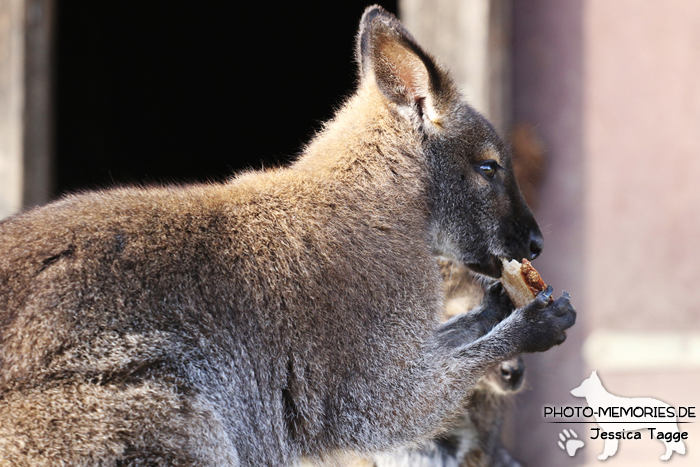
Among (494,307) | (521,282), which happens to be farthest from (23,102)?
(521,282)

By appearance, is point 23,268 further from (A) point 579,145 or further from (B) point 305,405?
(A) point 579,145

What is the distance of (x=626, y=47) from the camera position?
A: 203 inches

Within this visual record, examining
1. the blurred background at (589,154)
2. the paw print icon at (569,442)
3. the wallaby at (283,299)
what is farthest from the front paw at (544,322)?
the paw print icon at (569,442)

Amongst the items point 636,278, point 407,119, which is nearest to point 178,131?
point 636,278

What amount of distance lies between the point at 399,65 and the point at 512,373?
5.25 ft

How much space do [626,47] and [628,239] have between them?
1.33m

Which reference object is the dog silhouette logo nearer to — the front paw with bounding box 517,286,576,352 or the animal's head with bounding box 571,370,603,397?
the animal's head with bounding box 571,370,603,397

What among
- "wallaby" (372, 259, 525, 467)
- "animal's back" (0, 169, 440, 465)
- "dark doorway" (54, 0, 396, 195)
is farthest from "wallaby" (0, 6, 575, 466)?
"dark doorway" (54, 0, 396, 195)

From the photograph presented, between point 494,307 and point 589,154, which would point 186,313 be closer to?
point 494,307

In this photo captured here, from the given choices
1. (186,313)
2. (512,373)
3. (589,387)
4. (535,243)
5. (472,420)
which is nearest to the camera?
(186,313)

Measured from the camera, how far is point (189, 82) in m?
10.8

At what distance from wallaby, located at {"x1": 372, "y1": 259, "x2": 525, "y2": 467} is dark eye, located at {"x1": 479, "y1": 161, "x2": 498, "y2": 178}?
56 cm

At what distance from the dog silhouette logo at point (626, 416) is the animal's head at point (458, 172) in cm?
153

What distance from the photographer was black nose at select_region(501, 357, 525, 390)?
3.64 metres
